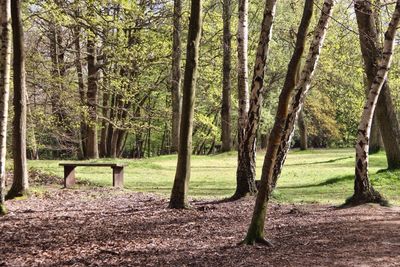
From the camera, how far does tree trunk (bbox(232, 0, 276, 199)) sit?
35.0 ft

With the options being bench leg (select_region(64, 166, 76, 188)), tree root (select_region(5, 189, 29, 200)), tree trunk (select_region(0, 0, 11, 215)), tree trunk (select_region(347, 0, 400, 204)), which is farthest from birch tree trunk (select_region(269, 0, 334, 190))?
bench leg (select_region(64, 166, 76, 188))

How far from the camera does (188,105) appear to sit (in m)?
9.83

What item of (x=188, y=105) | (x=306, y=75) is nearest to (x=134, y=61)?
(x=306, y=75)

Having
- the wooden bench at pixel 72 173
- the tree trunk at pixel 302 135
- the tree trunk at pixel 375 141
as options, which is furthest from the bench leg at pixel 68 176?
the tree trunk at pixel 302 135

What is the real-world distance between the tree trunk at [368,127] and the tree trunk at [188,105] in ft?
9.98

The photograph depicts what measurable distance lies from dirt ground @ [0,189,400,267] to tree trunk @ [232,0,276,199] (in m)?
0.50

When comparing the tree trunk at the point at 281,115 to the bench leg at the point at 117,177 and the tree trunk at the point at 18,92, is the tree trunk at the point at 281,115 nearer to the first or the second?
the tree trunk at the point at 18,92

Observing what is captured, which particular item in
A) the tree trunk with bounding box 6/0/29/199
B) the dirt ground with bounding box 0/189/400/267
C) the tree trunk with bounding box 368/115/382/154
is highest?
the tree trunk with bounding box 6/0/29/199

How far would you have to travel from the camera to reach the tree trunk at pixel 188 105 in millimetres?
9680

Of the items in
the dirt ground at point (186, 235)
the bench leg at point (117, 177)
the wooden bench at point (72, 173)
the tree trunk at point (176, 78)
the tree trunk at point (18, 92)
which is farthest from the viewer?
the tree trunk at point (176, 78)

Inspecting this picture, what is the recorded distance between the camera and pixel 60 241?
288 inches

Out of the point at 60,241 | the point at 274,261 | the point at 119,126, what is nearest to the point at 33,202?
the point at 60,241

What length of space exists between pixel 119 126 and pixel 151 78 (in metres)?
13.0

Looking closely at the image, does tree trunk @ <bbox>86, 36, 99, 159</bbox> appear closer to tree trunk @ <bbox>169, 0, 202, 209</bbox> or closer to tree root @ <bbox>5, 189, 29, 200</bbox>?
tree root @ <bbox>5, 189, 29, 200</bbox>
